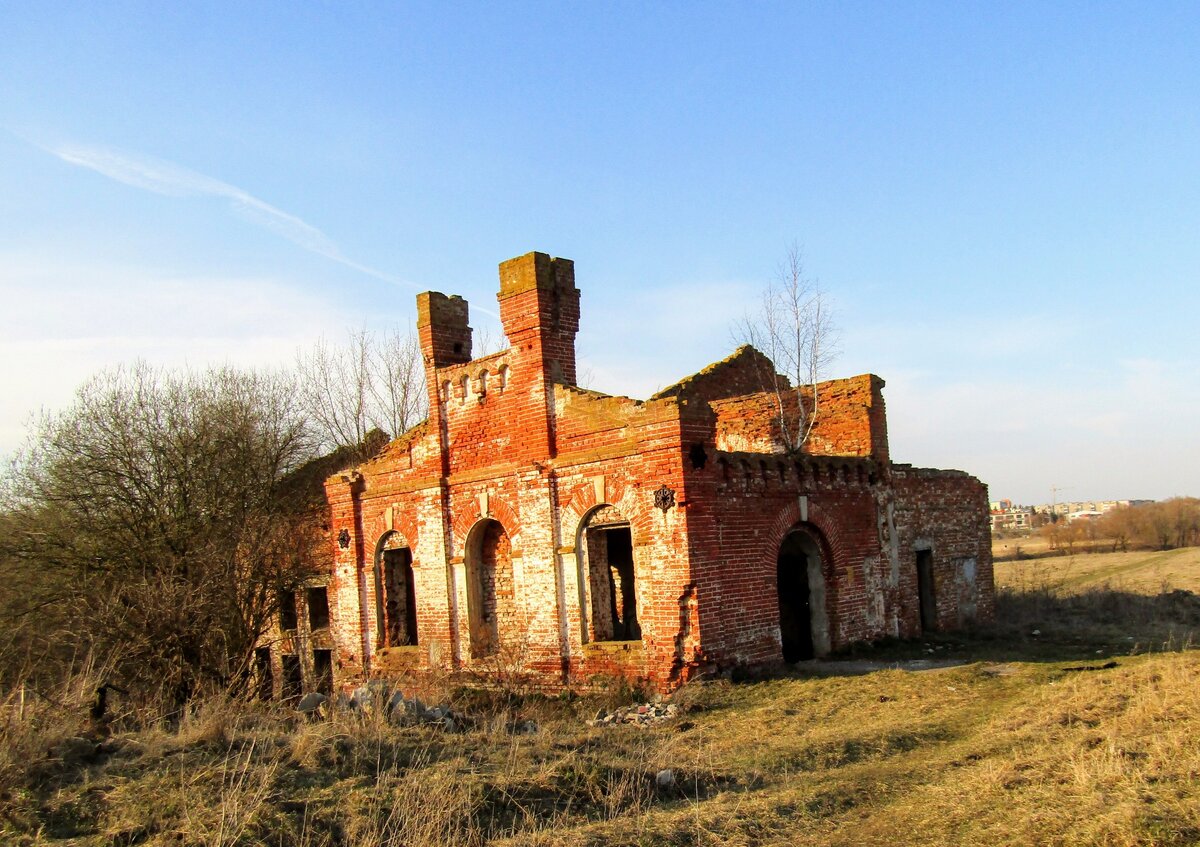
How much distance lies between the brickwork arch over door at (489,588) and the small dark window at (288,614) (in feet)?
19.3

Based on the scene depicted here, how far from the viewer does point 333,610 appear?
743 inches

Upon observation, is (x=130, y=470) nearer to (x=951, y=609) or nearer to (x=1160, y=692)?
(x=951, y=609)

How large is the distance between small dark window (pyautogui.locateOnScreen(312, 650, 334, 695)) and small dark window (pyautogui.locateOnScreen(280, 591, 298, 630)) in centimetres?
92

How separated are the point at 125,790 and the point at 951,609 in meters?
15.6

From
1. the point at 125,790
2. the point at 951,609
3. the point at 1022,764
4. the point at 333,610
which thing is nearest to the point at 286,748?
the point at 125,790

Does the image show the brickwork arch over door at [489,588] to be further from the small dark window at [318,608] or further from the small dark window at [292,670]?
the small dark window at [292,670]

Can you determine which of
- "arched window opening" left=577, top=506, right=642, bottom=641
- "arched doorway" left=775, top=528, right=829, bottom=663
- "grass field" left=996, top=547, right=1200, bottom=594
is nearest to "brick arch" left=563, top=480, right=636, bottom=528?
"arched window opening" left=577, top=506, right=642, bottom=641

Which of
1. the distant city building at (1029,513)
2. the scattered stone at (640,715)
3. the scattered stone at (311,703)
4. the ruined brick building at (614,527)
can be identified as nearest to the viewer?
the scattered stone at (640,715)

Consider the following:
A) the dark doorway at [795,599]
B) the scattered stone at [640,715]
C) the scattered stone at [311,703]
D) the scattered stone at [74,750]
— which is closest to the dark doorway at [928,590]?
the dark doorway at [795,599]

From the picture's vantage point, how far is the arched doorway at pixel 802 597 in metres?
15.2

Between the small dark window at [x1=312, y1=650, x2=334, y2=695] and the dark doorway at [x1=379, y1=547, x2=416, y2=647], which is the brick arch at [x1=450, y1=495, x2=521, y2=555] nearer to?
the dark doorway at [x1=379, y1=547, x2=416, y2=647]

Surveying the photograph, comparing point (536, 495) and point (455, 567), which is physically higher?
point (536, 495)

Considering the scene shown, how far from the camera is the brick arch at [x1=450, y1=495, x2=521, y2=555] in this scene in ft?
49.7

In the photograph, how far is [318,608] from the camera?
65.9 feet
